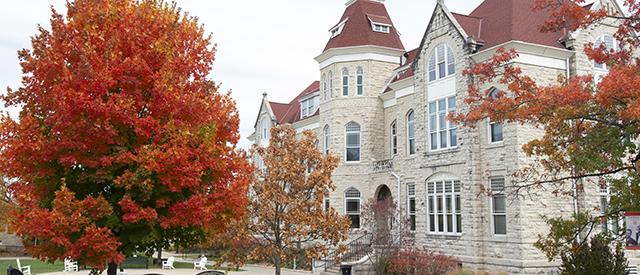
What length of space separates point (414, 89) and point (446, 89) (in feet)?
8.66

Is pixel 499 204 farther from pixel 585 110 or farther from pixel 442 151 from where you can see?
pixel 585 110

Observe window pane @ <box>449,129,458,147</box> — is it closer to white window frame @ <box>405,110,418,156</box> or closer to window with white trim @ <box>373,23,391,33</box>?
white window frame @ <box>405,110,418,156</box>

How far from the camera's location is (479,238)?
80.8 ft

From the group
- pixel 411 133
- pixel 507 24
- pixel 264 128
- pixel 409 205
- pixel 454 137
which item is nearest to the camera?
pixel 507 24

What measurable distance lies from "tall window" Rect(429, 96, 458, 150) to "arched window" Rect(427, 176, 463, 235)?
5.09 feet

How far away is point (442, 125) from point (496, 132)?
303 cm

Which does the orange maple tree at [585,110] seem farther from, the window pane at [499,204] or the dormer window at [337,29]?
the dormer window at [337,29]

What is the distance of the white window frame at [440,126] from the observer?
2648 cm

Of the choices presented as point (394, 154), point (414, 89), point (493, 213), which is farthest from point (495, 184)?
point (394, 154)

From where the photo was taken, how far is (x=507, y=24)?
25.3m

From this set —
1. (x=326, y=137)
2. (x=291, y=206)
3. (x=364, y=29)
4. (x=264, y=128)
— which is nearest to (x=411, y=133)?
(x=326, y=137)

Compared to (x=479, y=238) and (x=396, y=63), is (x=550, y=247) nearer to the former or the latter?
(x=479, y=238)

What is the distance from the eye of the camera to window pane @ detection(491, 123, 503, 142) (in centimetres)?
2460

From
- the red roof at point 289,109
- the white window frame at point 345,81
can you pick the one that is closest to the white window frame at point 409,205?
the white window frame at point 345,81
